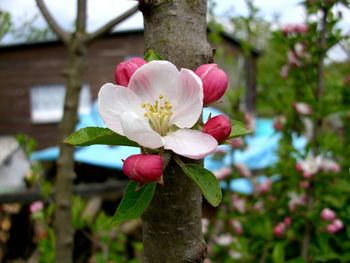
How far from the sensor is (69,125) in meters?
1.61

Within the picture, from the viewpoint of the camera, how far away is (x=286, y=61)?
2824 millimetres

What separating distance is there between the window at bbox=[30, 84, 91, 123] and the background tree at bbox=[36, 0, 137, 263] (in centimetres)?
844

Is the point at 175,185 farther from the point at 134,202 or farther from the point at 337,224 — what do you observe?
the point at 337,224

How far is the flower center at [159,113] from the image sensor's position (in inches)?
28.0

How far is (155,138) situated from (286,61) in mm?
2329

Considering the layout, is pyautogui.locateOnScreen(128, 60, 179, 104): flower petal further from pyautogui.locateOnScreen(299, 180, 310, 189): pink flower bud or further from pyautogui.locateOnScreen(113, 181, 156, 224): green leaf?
pyautogui.locateOnScreen(299, 180, 310, 189): pink flower bud

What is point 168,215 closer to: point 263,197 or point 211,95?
point 211,95

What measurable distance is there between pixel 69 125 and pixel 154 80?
97cm

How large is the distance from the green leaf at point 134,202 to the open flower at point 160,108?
0.07 m

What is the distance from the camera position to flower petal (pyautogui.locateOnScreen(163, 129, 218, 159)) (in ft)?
2.10

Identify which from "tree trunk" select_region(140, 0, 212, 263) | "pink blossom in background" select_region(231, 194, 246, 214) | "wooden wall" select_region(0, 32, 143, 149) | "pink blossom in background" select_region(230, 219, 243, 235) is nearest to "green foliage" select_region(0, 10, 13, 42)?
"tree trunk" select_region(140, 0, 212, 263)

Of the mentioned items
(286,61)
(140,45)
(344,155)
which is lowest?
(140,45)

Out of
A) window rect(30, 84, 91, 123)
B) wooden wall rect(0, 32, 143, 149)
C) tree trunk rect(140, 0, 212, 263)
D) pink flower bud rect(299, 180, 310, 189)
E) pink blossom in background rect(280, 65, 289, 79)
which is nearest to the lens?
tree trunk rect(140, 0, 212, 263)

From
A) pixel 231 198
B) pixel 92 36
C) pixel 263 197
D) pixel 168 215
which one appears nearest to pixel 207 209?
pixel 231 198
